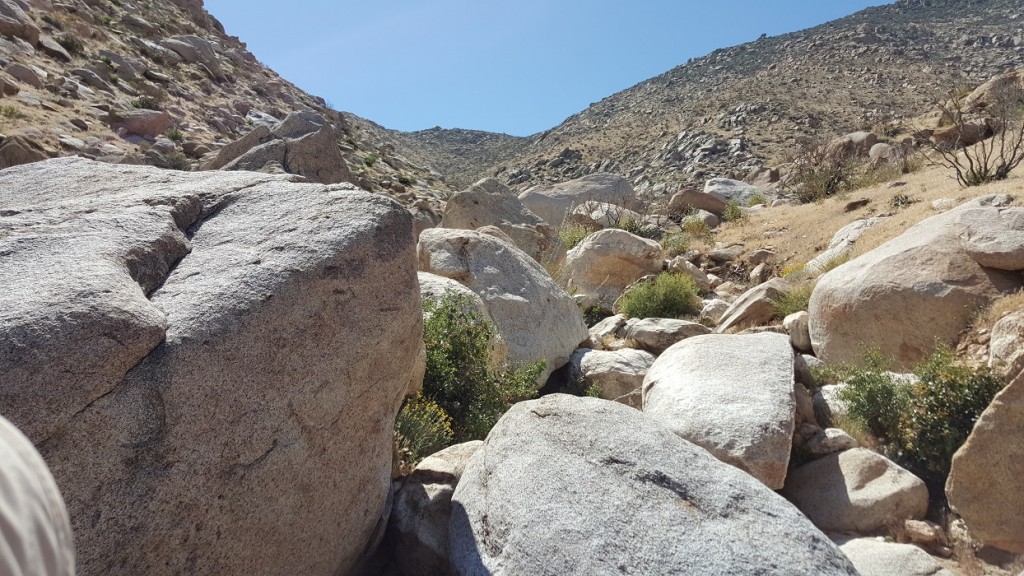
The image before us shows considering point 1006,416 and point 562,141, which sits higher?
point 562,141

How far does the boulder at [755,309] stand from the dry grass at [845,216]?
1189 mm

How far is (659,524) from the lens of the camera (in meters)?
2.52

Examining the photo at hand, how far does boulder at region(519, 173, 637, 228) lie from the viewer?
627 inches

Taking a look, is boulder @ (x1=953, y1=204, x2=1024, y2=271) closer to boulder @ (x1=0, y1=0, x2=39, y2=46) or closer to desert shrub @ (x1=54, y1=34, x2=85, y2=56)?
boulder @ (x1=0, y1=0, x2=39, y2=46)

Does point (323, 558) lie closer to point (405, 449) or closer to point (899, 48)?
point (405, 449)

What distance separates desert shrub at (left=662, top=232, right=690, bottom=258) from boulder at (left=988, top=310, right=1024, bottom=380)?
7876 millimetres

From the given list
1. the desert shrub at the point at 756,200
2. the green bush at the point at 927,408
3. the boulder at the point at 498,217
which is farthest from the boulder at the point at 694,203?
the green bush at the point at 927,408

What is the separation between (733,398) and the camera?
4.61 meters

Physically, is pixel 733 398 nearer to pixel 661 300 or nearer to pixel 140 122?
pixel 661 300

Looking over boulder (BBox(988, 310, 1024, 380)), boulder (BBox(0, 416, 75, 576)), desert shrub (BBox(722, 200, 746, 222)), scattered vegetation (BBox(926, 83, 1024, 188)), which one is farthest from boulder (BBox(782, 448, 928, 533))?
desert shrub (BBox(722, 200, 746, 222))

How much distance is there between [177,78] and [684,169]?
866 inches

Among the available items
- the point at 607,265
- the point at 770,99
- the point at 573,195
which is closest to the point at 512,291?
the point at 607,265

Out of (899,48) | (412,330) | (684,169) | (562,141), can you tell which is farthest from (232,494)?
(899,48)

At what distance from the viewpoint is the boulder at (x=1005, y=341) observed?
463 centimetres
